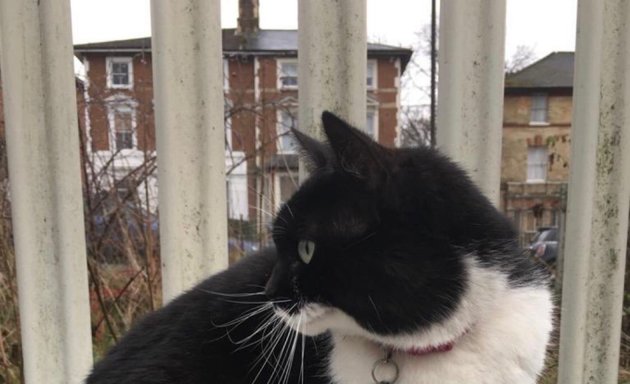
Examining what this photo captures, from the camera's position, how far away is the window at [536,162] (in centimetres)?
930

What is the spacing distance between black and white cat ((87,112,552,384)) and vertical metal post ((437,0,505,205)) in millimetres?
301

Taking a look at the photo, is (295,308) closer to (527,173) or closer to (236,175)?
(236,175)

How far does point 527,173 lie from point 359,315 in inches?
365

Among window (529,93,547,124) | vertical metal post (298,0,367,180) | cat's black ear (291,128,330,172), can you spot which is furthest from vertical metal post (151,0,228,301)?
window (529,93,547,124)

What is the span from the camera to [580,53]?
1.04m

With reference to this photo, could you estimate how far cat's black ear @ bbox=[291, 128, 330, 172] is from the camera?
79cm

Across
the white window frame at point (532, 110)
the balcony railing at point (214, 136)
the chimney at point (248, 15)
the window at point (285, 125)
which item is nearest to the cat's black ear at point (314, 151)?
the balcony railing at point (214, 136)

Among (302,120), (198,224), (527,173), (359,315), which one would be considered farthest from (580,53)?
(527,173)

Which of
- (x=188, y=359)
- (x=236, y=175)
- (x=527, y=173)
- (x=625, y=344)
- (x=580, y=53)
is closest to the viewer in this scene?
(x=188, y=359)

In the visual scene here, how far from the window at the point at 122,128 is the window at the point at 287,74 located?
0.59m

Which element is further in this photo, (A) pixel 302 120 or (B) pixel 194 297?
(A) pixel 302 120

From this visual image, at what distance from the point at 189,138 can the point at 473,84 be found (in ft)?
2.02

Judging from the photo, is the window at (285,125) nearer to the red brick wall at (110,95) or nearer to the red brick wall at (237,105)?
the red brick wall at (237,105)

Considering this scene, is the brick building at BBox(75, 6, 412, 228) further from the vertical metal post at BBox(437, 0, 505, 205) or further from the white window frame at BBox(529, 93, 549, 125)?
the white window frame at BBox(529, 93, 549, 125)
